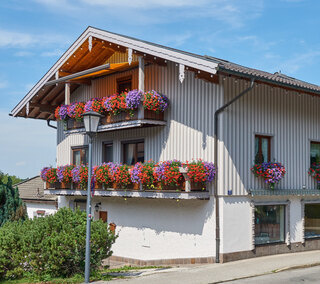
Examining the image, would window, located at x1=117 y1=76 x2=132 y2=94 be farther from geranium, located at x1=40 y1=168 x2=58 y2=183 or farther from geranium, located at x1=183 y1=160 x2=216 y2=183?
geranium, located at x1=183 y1=160 x2=216 y2=183

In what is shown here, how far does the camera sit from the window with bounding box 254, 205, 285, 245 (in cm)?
1711

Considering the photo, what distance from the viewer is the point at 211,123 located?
16.6 m

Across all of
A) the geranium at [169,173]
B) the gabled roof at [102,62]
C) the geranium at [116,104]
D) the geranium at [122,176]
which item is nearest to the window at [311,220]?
the gabled roof at [102,62]

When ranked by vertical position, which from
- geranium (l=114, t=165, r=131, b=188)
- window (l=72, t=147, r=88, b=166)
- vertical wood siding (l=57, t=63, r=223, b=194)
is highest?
vertical wood siding (l=57, t=63, r=223, b=194)

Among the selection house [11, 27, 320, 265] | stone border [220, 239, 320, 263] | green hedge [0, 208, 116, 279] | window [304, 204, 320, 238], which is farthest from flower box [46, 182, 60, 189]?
window [304, 204, 320, 238]

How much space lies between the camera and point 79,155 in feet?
74.6

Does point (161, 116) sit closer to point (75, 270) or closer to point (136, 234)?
point (136, 234)

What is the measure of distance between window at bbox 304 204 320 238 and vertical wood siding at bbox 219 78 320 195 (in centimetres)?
88

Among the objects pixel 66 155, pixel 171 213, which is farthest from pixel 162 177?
pixel 66 155

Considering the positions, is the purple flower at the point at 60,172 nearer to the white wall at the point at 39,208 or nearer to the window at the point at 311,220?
the white wall at the point at 39,208

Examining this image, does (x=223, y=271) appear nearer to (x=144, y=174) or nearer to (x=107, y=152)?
(x=144, y=174)

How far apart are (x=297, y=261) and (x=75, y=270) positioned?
23.0 feet

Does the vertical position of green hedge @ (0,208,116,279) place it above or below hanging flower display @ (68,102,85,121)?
below

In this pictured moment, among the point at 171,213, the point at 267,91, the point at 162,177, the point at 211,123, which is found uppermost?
the point at 267,91
